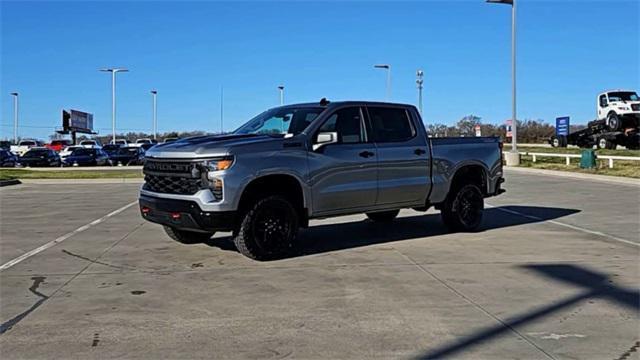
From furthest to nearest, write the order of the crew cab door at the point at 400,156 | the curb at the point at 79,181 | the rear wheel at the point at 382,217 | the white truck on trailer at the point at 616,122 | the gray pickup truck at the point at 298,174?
the white truck on trailer at the point at 616,122 < the curb at the point at 79,181 < the rear wheel at the point at 382,217 < the crew cab door at the point at 400,156 < the gray pickup truck at the point at 298,174

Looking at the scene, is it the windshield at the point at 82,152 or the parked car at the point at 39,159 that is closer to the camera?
the parked car at the point at 39,159

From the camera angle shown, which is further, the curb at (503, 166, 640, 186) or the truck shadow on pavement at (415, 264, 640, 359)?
the curb at (503, 166, 640, 186)

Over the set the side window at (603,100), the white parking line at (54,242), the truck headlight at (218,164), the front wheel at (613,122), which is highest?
the side window at (603,100)

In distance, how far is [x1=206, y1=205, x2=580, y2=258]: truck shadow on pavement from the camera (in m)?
9.66

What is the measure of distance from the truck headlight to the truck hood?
0.23 ft

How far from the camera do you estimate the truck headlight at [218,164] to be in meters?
7.78

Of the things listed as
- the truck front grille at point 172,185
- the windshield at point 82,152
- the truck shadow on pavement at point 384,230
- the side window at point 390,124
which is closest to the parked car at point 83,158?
the windshield at point 82,152

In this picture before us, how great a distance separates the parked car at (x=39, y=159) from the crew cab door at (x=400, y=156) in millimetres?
36453

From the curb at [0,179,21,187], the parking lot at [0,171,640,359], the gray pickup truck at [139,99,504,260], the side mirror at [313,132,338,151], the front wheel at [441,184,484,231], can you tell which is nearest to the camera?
the parking lot at [0,171,640,359]

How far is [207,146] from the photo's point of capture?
7.96 metres

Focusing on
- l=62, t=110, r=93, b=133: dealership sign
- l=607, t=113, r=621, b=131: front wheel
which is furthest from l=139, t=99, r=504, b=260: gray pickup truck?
l=62, t=110, r=93, b=133: dealership sign

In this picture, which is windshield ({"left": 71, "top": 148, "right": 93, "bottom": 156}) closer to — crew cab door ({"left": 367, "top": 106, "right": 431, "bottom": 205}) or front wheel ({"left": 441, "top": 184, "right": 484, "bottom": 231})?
front wheel ({"left": 441, "top": 184, "right": 484, "bottom": 231})

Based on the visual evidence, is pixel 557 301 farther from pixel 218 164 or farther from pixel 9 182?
pixel 9 182

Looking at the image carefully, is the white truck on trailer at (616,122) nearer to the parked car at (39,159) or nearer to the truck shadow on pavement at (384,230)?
the truck shadow on pavement at (384,230)
